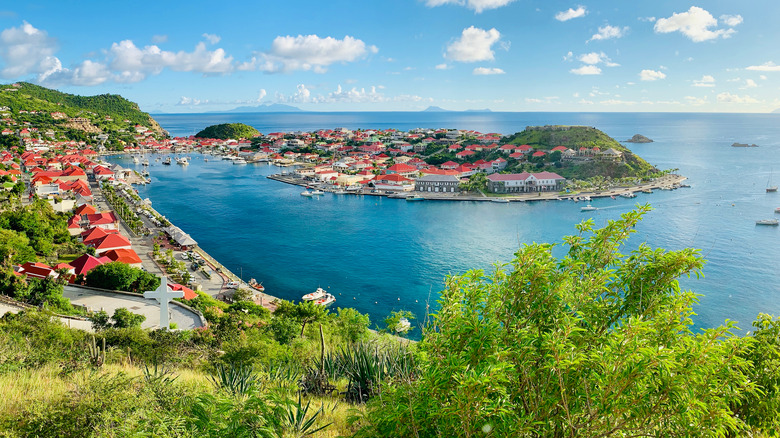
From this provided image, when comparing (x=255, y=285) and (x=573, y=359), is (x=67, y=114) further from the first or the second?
(x=573, y=359)

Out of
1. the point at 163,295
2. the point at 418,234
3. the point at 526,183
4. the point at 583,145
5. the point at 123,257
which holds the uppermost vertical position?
the point at 583,145

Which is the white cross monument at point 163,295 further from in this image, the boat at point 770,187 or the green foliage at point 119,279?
the boat at point 770,187

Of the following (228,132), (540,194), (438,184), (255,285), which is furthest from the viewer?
(228,132)

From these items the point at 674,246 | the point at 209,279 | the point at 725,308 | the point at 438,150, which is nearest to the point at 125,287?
the point at 209,279

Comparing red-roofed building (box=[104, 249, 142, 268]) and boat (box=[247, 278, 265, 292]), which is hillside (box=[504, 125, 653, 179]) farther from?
red-roofed building (box=[104, 249, 142, 268])

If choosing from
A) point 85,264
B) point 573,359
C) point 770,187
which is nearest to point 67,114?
point 85,264

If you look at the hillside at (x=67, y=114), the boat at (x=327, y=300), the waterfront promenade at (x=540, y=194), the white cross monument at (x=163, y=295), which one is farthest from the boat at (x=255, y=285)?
the hillside at (x=67, y=114)

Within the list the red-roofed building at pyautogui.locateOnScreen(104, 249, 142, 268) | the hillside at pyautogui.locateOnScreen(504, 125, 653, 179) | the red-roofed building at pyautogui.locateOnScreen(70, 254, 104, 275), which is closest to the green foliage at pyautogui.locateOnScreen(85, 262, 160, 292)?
the red-roofed building at pyautogui.locateOnScreen(70, 254, 104, 275)
